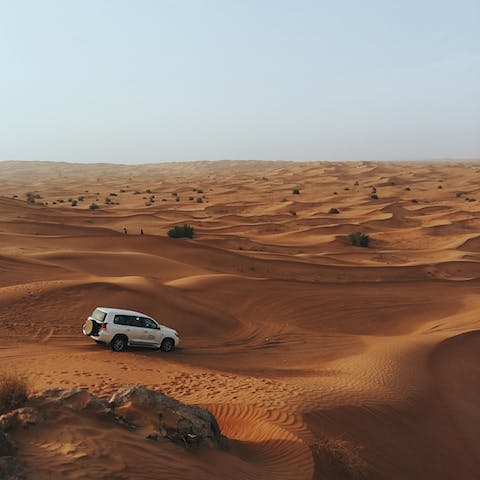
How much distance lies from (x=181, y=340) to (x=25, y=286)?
5567mm

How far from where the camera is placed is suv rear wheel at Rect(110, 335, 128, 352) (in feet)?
43.2

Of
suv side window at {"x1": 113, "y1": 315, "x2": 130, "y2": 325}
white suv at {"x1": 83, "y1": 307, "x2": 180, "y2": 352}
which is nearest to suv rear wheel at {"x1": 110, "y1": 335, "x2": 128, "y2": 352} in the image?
white suv at {"x1": 83, "y1": 307, "x2": 180, "y2": 352}

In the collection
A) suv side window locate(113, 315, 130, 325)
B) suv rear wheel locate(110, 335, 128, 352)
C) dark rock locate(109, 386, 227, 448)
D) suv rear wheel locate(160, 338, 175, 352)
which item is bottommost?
suv rear wheel locate(160, 338, 175, 352)

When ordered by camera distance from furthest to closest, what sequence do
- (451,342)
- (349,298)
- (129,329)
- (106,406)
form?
(349,298) → (451,342) → (129,329) → (106,406)

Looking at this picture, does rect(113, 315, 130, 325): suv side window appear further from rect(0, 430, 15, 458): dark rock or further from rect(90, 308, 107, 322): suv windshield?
rect(0, 430, 15, 458): dark rock

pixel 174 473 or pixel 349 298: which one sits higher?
pixel 174 473

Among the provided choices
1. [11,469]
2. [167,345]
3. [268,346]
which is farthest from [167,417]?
[268,346]

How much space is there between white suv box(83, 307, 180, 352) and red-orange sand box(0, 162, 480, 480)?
43 cm

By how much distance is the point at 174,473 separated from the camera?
6047 millimetres

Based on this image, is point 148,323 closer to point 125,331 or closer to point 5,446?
point 125,331

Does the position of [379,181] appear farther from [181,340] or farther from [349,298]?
[181,340]

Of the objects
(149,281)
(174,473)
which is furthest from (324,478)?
(149,281)

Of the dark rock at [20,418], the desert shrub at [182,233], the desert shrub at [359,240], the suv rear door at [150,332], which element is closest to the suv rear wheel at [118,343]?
the suv rear door at [150,332]

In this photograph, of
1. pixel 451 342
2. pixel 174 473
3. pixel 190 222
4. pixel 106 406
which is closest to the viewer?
pixel 174 473
